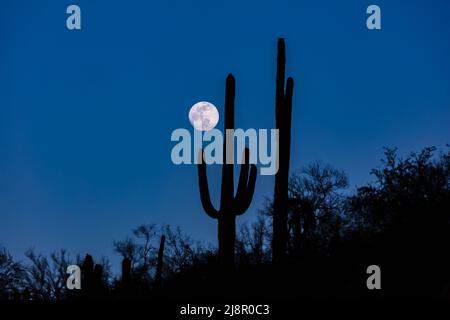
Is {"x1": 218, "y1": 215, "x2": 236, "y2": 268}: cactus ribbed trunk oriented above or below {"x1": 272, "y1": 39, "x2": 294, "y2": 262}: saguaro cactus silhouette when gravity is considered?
below

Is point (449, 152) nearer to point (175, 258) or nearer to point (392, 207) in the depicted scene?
point (392, 207)

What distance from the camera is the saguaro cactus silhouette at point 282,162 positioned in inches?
518

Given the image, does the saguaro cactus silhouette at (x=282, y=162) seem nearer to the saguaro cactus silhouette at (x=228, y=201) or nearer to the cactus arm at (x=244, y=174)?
the saguaro cactus silhouette at (x=228, y=201)

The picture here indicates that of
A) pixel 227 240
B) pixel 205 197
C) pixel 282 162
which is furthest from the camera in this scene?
pixel 282 162

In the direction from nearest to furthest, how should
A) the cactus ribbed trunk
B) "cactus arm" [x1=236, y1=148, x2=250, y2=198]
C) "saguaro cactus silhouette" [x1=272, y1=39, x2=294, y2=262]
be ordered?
"cactus arm" [x1=236, y1=148, x2=250, y2=198], the cactus ribbed trunk, "saguaro cactus silhouette" [x1=272, y1=39, x2=294, y2=262]

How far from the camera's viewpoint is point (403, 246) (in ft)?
45.4

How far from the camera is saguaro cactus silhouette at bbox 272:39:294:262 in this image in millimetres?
13156

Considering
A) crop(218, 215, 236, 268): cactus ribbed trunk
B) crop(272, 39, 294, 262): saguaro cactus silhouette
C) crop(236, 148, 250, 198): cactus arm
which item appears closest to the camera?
crop(236, 148, 250, 198): cactus arm

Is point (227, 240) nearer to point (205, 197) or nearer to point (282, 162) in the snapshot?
point (205, 197)

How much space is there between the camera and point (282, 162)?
43.8 ft

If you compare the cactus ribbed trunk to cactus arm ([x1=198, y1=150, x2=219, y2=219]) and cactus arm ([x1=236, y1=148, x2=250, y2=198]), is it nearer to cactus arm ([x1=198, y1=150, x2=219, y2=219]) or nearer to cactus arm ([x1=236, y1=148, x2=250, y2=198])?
cactus arm ([x1=198, y1=150, x2=219, y2=219])

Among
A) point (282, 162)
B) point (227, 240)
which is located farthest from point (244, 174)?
point (282, 162)

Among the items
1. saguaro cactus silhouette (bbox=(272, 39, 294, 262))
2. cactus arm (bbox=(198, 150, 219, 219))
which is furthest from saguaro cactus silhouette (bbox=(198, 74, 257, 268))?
saguaro cactus silhouette (bbox=(272, 39, 294, 262))
